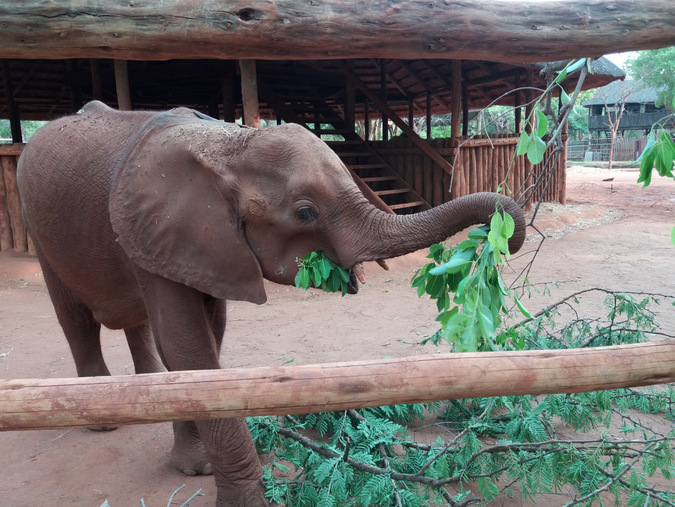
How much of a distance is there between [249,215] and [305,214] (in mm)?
281

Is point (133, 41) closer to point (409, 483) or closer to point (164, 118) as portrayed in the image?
point (164, 118)

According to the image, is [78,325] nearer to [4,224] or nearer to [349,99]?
[4,224]

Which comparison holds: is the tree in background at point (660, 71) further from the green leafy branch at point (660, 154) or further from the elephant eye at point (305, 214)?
the elephant eye at point (305, 214)

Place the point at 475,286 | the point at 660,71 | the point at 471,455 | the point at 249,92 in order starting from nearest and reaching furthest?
the point at 475,286
the point at 471,455
the point at 249,92
the point at 660,71

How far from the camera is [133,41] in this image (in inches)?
103

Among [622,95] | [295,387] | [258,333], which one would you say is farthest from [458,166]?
[622,95]

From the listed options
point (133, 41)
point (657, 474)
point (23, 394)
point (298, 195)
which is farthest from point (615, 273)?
point (23, 394)

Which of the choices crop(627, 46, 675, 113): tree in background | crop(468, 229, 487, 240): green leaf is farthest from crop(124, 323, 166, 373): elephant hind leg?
crop(627, 46, 675, 113): tree in background

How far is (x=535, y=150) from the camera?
74.7 inches

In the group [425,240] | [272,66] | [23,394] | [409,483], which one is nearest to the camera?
[23,394]

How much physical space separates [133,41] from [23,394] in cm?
179

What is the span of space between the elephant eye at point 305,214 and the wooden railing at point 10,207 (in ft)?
26.0

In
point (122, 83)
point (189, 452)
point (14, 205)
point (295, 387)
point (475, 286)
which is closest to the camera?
point (295, 387)

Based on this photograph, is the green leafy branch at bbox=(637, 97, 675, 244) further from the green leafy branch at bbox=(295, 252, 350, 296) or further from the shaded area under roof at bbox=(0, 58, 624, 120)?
the shaded area under roof at bbox=(0, 58, 624, 120)
